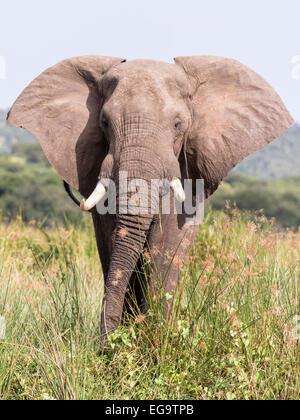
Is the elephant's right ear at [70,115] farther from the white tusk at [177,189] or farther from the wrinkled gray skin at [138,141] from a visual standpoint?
the white tusk at [177,189]

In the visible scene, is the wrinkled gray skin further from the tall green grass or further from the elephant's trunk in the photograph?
the tall green grass

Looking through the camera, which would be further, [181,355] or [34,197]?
[34,197]

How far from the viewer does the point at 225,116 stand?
5.21m

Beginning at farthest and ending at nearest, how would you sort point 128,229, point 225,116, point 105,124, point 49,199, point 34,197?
point 34,197
point 49,199
point 225,116
point 105,124
point 128,229

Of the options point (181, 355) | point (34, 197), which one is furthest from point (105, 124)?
point (34, 197)

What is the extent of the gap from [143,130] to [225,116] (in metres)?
0.97

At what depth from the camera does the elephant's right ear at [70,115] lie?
513cm

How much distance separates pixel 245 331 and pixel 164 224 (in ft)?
3.94

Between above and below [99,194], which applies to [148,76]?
above

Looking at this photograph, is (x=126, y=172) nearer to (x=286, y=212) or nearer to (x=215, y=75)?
(x=215, y=75)

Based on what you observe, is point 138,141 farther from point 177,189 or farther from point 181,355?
point 181,355

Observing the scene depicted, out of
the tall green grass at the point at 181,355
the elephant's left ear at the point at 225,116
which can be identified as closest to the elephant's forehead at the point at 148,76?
the elephant's left ear at the point at 225,116
